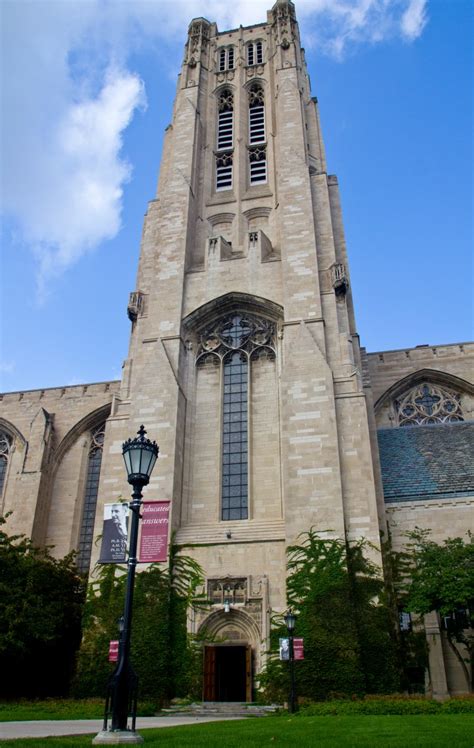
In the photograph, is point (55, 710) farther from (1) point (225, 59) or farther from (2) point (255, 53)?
(2) point (255, 53)

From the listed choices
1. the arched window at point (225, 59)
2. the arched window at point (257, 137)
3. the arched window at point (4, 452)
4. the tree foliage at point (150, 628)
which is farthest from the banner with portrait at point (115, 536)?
the arched window at point (225, 59)

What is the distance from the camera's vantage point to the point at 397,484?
22922 millimetres

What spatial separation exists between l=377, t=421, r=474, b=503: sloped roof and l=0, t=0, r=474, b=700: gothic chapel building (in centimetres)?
10

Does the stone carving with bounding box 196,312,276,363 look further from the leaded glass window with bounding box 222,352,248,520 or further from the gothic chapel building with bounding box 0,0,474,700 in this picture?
the leaded glass window with bounding box 222,352,248,520

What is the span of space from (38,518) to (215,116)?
79.9 feet

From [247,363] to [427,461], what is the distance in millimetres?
8149

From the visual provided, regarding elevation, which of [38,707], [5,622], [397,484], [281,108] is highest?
[281,108]

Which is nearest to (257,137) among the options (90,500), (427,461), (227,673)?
(427,461)

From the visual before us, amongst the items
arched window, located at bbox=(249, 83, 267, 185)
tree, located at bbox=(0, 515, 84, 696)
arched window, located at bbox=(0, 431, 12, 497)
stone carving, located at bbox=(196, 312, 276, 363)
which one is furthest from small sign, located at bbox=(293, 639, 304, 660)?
arched window, located at bbox=(249, 83, 267, 185)

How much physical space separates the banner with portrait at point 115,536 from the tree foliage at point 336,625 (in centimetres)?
777

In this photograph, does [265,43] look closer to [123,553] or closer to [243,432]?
[243,432]

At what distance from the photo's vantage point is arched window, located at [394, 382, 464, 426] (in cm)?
3072

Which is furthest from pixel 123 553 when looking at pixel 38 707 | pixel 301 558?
pixel 301 558

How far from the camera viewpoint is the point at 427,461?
24359 mm
